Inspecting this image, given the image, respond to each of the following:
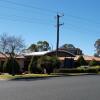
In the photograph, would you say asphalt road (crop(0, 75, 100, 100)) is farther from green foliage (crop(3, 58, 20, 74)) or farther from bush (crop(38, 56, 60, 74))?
bush (crop(38, 56, 60, 74))

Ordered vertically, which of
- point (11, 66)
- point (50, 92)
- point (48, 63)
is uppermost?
point (48, 63)

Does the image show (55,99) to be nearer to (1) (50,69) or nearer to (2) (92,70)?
(1) (50,69)

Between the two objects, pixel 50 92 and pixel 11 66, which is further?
pixel 11 66

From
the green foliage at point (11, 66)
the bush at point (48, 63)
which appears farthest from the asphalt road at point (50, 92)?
the bush at point (48, 63)

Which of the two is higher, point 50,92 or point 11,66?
point 11,66

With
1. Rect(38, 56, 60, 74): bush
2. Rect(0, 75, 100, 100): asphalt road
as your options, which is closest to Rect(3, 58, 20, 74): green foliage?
Rect(38, 56, 60, 74): bush

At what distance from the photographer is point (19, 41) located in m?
54.5

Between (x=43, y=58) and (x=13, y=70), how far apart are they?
257 inches

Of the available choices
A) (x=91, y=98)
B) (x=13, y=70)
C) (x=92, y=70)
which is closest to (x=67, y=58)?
(x=92, y=70)

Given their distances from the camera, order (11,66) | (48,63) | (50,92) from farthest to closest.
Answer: (48,63), (11,66), (50,92)

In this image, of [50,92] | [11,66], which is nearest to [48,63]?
[11,66]

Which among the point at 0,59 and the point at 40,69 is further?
the point at 0,59

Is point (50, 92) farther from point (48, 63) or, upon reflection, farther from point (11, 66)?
point (48, 63)

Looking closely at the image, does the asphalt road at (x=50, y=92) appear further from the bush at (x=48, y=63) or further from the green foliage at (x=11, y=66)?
the bush at (x=48, y=63)
